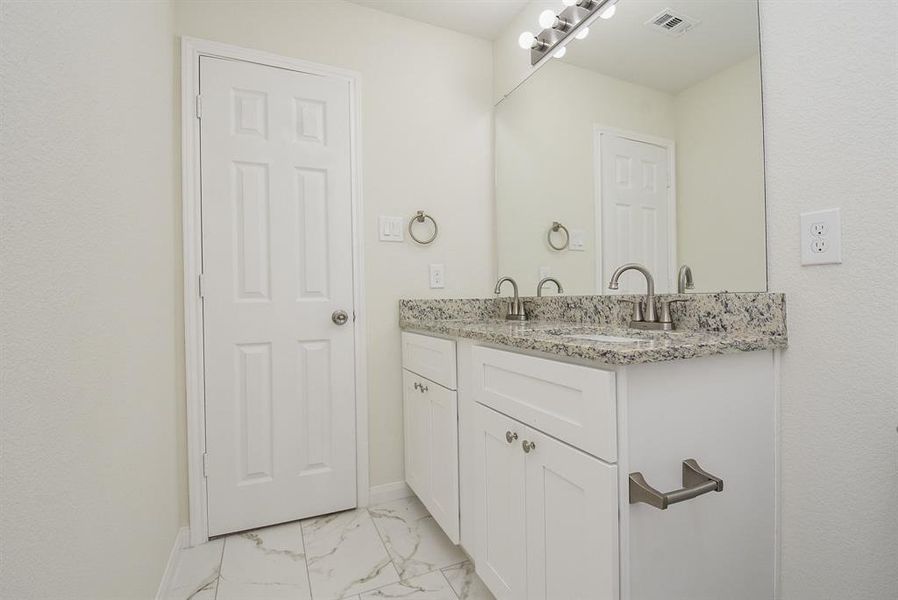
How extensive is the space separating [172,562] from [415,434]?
97 centimetres

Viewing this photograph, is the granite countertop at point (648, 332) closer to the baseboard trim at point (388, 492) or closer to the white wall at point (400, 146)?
the white wall at point (400, 146)

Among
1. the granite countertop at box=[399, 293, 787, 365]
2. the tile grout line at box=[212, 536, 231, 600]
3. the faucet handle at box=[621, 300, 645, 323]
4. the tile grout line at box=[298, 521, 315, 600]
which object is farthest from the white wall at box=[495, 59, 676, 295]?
the tile grout line at box=[212, 536, 231, 600]

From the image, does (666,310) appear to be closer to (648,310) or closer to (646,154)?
(648,310)

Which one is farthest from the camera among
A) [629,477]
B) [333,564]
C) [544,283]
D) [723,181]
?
[544,283]

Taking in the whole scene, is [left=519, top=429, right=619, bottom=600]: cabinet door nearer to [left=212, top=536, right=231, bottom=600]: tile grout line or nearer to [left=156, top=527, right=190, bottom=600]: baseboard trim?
[left=212, top=536, right=231, bottom=600]: tile grout line

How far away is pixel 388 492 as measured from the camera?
6.33 ft

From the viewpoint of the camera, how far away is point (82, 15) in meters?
0.81

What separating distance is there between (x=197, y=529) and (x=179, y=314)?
33.7 inches

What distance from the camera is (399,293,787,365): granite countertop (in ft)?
2.67

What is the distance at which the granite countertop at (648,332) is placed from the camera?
0.81 metres

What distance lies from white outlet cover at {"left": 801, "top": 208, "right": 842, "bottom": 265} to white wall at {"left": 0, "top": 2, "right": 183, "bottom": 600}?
1.47 meters

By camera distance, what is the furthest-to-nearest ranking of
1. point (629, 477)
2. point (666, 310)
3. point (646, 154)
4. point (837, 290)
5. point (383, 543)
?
point (383, 543), point (646, 154), point (666, 310), point (837, 290), point (629, 477)

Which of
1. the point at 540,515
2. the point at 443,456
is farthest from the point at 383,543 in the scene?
the point at 540,515

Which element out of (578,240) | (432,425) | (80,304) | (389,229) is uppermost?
(389,229)
